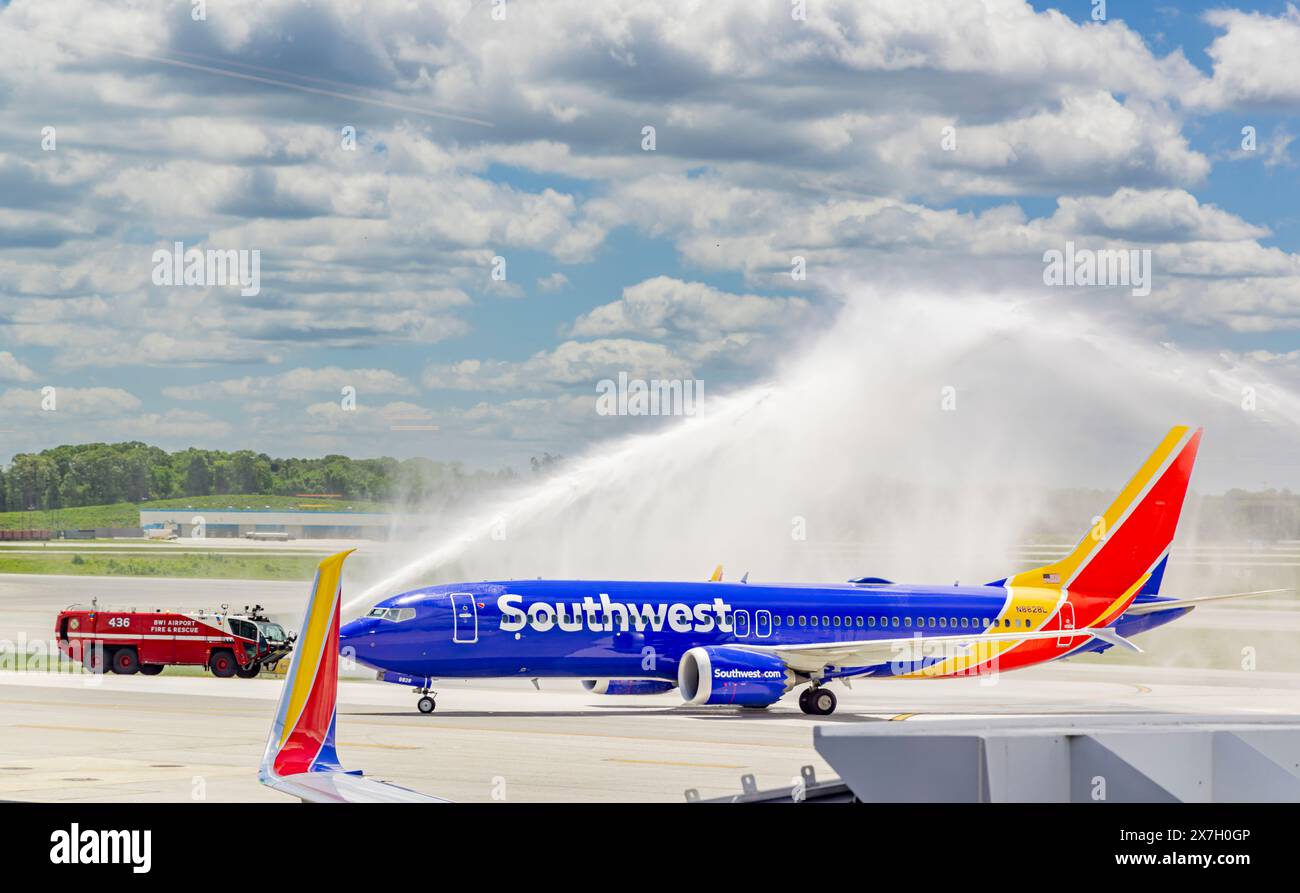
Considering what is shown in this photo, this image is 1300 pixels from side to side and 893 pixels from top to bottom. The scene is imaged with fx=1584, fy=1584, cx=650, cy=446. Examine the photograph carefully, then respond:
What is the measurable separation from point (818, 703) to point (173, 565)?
10809cm

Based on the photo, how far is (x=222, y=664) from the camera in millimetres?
59344

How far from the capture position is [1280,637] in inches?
3388

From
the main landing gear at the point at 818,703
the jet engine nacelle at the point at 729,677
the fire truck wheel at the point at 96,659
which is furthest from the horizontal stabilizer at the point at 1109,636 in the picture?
the fire truck wheel at the point at 96,659

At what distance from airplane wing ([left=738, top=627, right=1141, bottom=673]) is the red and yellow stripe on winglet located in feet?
103

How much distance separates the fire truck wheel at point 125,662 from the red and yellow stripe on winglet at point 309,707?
45.8 meters

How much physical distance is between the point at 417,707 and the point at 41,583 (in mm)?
87208

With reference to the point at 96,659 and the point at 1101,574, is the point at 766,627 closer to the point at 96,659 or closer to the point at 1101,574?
the point at 1101,574

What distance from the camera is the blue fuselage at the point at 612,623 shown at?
44.4 meters

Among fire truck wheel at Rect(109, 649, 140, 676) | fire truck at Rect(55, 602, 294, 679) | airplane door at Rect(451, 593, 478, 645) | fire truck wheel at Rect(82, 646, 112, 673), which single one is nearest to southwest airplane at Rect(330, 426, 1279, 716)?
airplane door at Rect(451, 593, 478, 645)

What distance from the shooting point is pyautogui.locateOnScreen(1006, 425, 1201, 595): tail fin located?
52438 millimetres

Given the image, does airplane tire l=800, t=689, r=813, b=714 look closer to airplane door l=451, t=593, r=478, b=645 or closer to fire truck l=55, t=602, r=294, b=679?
airplane door l=451, t=593, r=478, b=645
